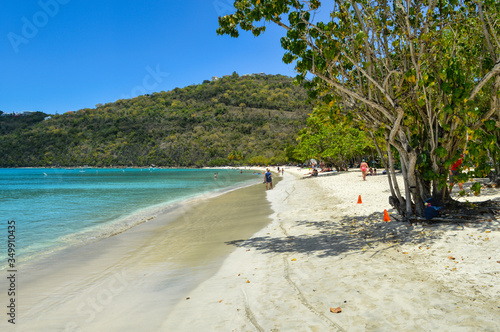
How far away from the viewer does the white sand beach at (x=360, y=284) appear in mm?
3969

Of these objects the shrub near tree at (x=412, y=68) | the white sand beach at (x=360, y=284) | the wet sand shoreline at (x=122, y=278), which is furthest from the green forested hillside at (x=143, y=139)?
the white sand beach at (x=360, y=284)

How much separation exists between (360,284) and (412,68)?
5.23m

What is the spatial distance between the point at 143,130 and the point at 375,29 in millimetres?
198227

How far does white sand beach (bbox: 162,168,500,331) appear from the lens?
3969mm

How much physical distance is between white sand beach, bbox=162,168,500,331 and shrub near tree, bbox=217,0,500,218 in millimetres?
2014

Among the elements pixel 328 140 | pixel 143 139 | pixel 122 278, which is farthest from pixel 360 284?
pixel 143 139

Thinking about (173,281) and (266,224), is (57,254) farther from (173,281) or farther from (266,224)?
(266,224)

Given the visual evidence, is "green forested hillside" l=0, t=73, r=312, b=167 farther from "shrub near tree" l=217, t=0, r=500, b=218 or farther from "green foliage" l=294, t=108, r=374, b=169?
"shrub near tree" l=217, t=0, r=500, b=218

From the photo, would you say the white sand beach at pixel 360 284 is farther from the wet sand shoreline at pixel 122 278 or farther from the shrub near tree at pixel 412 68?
the shrub near tree at pixel 412 68

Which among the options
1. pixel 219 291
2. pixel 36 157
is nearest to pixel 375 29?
pixel 219 291

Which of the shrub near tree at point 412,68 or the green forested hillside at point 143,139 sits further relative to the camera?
the green forested hillside at point 143,139

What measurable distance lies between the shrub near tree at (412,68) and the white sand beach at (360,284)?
2.01m

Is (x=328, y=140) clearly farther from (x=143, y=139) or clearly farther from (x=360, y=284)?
(x=143, y=139)

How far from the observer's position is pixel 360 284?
5.11 metres
